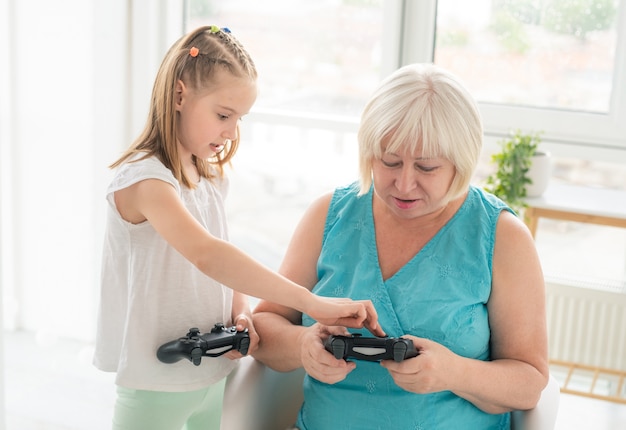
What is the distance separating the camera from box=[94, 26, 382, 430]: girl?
1491 mm

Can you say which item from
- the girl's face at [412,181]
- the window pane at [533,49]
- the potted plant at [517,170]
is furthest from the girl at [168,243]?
the window pane at [533,49]

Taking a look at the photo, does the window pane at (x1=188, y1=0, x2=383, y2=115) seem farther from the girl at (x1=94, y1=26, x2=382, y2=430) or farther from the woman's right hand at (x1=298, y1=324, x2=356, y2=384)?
the woman's right hand at (x1=298, y1=324, x2=356, y2=384)

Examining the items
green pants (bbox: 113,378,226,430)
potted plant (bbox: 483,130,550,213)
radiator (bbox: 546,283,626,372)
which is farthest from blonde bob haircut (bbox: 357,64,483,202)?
radiator (bbox: 546,283,626,372)

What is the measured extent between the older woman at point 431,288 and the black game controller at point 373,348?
0.05m

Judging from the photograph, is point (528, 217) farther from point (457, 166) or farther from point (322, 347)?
point (322, 347)

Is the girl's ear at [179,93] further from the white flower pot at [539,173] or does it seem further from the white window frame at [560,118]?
the white window frame at [560,118]

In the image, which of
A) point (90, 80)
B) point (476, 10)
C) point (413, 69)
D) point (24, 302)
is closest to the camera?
point (413, 69)

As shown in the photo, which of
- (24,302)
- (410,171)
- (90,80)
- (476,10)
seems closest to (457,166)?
(410,171)

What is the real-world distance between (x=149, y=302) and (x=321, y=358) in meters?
0.34

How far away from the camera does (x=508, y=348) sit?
156 cm

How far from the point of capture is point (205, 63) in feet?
5.02

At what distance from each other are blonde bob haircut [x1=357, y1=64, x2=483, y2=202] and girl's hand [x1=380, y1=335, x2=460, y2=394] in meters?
0.29

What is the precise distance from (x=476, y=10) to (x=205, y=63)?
4.61 feet

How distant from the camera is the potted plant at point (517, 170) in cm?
240
